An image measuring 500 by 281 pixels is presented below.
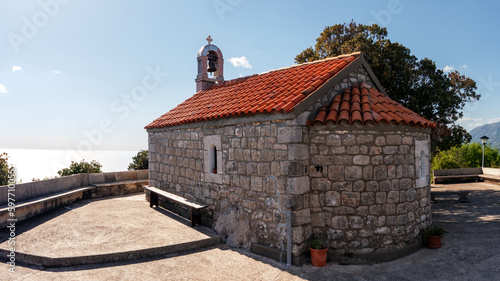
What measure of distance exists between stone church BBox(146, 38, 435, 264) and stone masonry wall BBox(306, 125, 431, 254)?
0.02 m

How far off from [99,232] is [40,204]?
9.70 feet

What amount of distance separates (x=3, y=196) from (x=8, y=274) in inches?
138

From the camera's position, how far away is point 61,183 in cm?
1050

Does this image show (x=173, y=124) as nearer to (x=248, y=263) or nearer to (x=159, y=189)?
(x=159, y=189)

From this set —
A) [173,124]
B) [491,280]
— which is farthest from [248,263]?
[173,124]

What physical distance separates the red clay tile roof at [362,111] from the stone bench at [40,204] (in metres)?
7.35

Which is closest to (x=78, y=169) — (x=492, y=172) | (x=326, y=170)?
(x=326, y=170)

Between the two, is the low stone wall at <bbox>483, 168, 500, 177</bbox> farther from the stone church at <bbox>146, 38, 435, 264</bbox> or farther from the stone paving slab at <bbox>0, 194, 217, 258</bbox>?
the stone paving slab at <bbox>0, 194, 217, 258</bbox>

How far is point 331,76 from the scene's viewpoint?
6.41m

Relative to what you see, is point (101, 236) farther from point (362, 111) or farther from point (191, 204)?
point (362, 111)

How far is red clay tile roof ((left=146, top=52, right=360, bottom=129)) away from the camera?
238 inches

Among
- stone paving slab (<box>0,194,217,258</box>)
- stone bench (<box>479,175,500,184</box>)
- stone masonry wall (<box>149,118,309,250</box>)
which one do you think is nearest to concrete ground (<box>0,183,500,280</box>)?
stone paving slab (<box>0,194,217,258</box>)

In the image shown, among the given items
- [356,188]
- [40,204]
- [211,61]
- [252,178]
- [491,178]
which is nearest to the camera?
[356,188]

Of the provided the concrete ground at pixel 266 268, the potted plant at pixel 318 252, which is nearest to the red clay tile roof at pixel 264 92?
the potted plant at pixel 318 252
